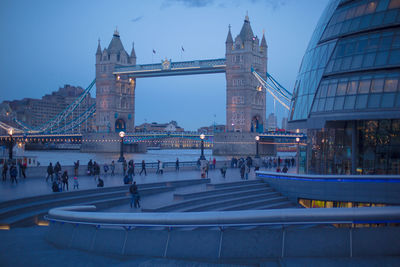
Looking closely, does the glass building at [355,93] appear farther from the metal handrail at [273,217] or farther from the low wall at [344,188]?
the metal handrail at [273,217]

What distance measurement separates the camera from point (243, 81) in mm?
82562

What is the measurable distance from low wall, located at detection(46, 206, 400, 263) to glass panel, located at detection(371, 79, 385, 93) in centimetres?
1234

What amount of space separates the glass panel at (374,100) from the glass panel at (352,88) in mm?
840

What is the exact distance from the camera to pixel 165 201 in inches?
599

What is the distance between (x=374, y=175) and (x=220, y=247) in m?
12.1

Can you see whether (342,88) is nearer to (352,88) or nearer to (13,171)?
(352,88)

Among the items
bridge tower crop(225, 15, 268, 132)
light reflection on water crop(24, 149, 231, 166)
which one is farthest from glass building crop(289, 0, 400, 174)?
bridge tower crop(225, 15, 268, 132)

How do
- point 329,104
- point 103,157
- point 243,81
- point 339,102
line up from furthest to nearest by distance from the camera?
point 243,81
point 103,157
point 329,104
point 339,102

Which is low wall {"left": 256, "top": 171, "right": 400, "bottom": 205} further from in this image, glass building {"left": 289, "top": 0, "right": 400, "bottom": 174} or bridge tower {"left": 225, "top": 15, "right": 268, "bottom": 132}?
bridge tower {"left": 225, "top": 15, "right": 268, "bottom": 132}

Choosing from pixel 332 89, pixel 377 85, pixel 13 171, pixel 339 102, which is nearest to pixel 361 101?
pixel 377 85

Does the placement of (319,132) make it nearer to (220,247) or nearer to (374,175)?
(374,175)

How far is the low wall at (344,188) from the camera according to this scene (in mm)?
16844

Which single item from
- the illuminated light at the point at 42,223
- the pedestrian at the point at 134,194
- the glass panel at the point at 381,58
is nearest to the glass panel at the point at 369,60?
the glass panel at the point at 381,58

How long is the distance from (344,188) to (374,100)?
4.01 metres
